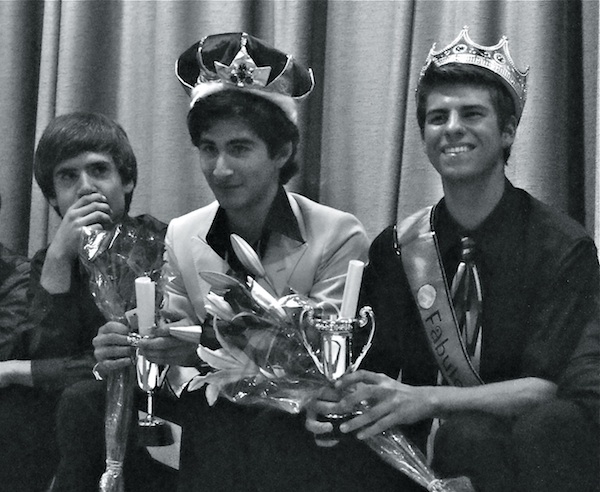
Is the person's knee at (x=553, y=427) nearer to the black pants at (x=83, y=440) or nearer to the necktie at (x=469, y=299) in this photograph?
the necktie at (x=469, y=299)

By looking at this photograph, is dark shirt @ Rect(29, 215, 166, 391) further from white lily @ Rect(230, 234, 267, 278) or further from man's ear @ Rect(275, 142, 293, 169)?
white lily @ Rect(230, 234, 267, 278)

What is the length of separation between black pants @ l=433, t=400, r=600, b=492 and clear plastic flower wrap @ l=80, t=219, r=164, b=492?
0.53 metres

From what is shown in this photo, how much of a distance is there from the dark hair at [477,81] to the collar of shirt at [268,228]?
338mm

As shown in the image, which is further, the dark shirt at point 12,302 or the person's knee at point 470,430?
the dark shirt at point 12,302

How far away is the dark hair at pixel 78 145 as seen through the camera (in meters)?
1.83

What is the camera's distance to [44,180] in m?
1.86

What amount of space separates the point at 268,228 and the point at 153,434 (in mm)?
427

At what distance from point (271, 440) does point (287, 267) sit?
0.37 m

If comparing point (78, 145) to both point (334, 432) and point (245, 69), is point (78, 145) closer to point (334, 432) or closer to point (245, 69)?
point (245, 69)

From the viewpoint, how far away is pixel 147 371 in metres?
1.46

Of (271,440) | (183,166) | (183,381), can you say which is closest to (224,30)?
(183,166)

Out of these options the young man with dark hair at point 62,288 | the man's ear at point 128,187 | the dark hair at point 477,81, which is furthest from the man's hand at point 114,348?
the dark hair at point 477,81

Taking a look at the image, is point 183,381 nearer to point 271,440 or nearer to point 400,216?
point 271,440

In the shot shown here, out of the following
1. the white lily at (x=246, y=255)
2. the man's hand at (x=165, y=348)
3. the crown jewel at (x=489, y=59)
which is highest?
the crown jewel at (x=489, y=59)
